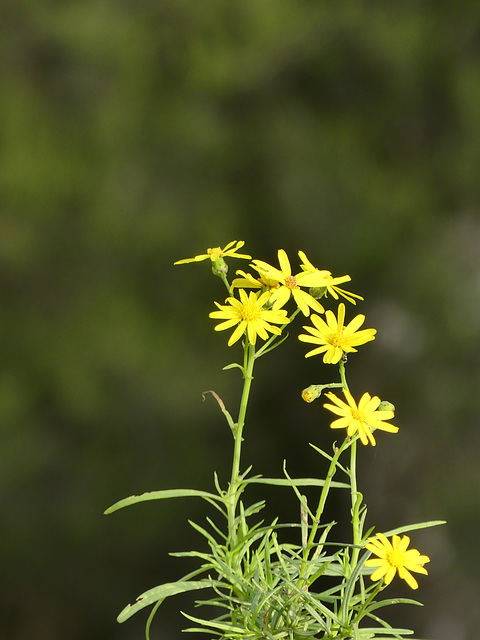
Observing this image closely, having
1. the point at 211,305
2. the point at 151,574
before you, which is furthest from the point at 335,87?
the point at 151,574

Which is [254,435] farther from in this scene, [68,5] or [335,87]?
[68,5]

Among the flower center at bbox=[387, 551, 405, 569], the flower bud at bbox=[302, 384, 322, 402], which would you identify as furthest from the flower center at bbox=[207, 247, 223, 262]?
the flower center at bbox=[387, 551, 405, 569]

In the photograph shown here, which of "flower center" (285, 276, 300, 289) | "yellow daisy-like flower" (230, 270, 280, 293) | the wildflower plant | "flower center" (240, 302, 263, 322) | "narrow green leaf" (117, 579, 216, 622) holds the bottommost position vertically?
"narrow green leaf" (117, 579, 216, 622)

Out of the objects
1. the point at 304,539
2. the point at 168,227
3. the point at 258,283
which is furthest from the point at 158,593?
the point at 168,227

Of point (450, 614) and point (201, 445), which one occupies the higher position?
point (201, 445)

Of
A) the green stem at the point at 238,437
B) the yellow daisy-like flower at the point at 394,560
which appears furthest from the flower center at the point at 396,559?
the green stem at the point at 238,437

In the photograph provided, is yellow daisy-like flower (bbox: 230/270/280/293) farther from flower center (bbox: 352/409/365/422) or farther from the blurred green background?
the blurred green background
